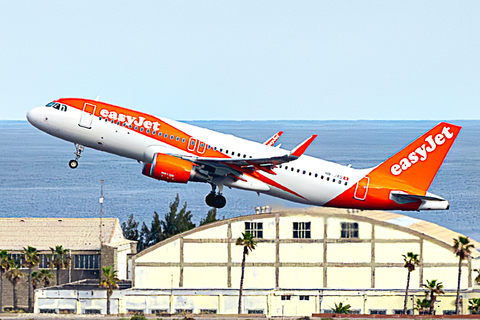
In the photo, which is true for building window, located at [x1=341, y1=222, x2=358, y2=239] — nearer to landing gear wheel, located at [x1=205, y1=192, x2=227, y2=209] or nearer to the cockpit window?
landing gear wheel, located at [x1=205, y1=192, x2=227, y2=209]

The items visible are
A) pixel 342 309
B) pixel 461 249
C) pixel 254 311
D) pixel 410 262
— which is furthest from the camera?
pixel 254 311

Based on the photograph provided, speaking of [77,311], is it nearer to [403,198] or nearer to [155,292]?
[155,292]

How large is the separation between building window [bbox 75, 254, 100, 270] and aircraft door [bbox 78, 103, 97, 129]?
6175 centimetres

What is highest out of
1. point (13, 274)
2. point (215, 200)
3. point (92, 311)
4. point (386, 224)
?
point (215, 200)

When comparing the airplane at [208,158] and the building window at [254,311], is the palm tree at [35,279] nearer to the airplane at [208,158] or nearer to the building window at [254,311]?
the building window at [254,311]

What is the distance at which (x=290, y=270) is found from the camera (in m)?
94.3

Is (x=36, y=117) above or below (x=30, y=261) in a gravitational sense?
above

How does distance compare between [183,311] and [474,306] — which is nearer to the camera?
[474,306]

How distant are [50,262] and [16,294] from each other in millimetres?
7225

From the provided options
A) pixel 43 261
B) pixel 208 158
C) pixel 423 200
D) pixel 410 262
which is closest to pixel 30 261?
pixel 43 261

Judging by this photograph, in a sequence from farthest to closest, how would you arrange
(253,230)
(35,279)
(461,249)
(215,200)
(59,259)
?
1. (59,259)
2. (35,279)
3. (253,230)
4. (461,249)
5. (215,200)

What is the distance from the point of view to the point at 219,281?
95.6 meters

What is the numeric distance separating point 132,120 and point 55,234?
67.8m

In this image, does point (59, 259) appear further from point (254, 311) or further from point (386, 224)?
point (386, 224)
